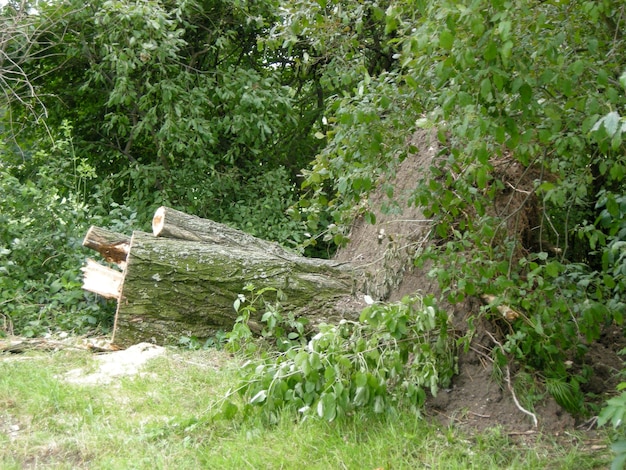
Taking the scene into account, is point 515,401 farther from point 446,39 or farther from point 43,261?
point 43,261

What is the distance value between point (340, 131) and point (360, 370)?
141 centimetres

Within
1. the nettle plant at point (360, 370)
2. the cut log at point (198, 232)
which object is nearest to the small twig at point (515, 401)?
the nettle plant at point (360, 370)

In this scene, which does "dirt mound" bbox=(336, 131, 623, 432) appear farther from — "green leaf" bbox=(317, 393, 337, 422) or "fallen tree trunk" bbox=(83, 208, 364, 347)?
"green leaf" bbox=(317, 393, 337, 422)

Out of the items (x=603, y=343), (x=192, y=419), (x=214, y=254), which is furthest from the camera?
(x=214, y=254)

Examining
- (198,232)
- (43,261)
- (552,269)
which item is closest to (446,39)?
(552,269)

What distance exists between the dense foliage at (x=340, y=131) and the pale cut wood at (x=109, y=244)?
56 cm

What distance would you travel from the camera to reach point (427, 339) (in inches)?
177

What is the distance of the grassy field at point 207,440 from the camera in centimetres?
369

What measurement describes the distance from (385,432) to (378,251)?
272 centimetres

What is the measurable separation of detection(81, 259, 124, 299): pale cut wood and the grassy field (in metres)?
1.62

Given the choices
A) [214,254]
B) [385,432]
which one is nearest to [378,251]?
[214,254]

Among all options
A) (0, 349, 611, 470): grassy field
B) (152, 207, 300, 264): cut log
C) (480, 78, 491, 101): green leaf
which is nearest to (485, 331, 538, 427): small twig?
(0, 349, 611, 470): grassy field

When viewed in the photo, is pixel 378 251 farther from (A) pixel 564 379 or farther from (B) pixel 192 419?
(B) pixel 192 419

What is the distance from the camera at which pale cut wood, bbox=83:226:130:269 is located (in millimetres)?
6414
